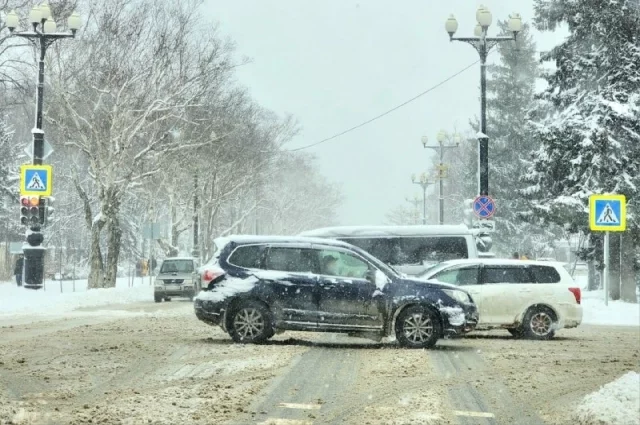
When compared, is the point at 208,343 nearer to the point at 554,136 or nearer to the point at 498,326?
the point at 498,326

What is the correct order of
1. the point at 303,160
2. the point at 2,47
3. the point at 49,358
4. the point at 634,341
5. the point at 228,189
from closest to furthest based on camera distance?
the point at 49,358
the point at 634,341
the point at 2,47
the point at 228,189
the point at 303,160

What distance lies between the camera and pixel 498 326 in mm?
19250

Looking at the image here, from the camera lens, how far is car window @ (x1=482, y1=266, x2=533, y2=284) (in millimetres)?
19484

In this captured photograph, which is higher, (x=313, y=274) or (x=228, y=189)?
(x=228, y=189)

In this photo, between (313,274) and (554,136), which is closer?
(313,274)

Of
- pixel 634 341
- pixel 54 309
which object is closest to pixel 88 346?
pixel 634 341

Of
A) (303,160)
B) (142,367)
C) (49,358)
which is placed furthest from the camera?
(303,160)

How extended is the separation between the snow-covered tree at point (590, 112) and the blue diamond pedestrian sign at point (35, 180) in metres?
15.8

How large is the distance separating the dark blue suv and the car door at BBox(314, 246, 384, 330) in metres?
0.02

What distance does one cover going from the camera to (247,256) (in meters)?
16.7

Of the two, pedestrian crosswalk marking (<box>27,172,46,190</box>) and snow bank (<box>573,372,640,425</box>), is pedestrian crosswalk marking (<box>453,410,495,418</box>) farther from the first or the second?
pedestrian crosswalk marking (<box>27,172,46,190</box>)

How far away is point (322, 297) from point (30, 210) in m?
15.9

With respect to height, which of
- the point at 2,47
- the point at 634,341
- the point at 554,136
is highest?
the point at 2,47

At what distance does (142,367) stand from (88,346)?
10.1 feet
